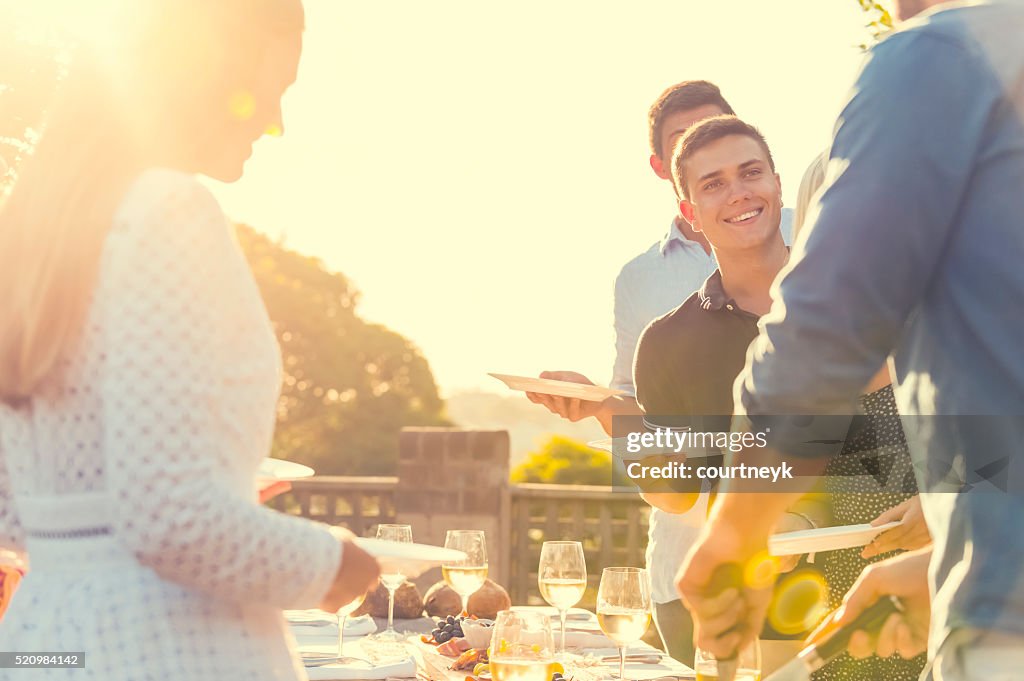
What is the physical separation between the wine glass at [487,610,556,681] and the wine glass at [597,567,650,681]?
376 mm

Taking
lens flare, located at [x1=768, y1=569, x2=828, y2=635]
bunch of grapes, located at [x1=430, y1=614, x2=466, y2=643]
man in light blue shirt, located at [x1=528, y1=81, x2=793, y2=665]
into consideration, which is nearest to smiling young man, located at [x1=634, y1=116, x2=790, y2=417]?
man in light blue shirt, located at [x1=528, y1=81, x2=793, y2=665]

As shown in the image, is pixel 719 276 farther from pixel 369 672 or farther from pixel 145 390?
pixel 145 390

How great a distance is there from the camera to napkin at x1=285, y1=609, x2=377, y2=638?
2912mm

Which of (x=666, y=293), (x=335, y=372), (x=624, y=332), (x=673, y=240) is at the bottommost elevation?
(x=624, y=332)

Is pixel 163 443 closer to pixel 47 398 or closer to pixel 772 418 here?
pixel 47 398

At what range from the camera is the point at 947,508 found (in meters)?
1.00

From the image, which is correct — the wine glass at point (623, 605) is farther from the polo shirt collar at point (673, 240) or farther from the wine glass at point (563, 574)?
the polo shirt collar at point (673, 240)

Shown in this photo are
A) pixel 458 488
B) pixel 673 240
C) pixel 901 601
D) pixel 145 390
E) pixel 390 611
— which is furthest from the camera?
pixel 458 488

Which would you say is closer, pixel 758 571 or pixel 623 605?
pixel 758 571

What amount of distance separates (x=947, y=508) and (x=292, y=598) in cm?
64

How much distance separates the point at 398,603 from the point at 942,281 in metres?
2.41

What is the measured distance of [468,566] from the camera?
9.30 feet

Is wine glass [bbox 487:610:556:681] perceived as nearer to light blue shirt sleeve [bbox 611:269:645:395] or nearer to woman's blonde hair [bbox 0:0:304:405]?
woman's blonde hair [bbox 0:0:304:405]

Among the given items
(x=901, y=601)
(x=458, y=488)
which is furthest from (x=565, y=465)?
(x=901, y=601)
